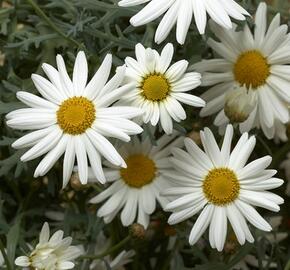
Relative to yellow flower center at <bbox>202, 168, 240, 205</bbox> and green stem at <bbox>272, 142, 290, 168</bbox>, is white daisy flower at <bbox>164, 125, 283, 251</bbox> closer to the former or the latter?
yellow flower center at <bbox>202, 168, 240, 205</bbox>

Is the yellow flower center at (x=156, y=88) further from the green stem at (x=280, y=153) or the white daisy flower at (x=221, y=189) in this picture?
the green stem at (x=280, y=153)

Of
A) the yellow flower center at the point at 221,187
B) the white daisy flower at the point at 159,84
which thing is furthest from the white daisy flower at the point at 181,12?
the yellow flower center at the point at 221,187

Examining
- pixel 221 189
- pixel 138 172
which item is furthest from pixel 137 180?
pixel 221 189

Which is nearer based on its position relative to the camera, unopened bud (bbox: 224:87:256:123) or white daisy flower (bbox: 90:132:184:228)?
unopened bud (bbox: 224:87:256:123)

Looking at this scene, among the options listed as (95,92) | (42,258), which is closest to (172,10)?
(95,92)

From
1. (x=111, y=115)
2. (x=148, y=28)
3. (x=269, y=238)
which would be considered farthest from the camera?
(x=269, y=238)

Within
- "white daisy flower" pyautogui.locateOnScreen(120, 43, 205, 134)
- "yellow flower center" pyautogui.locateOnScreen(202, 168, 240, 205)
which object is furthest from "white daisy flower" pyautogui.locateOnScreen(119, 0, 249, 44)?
"yellow flower center" pyautogui.locateOnScreen(202, 168, 240, 205)

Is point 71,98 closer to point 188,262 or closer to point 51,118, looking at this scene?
point 51,118
